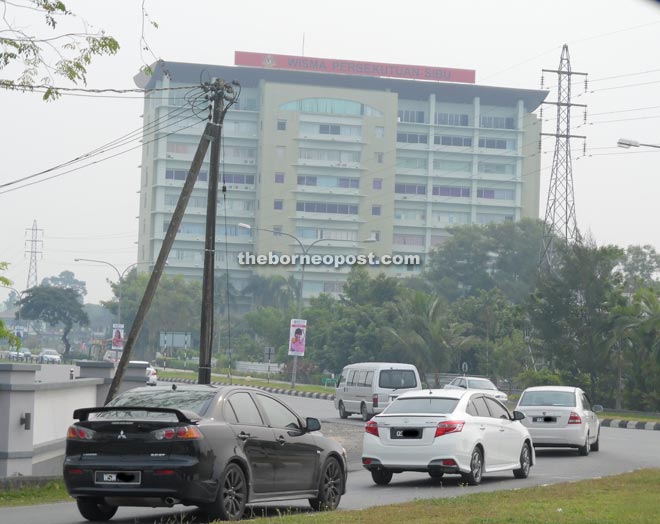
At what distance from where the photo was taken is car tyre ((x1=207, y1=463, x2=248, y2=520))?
40.7 feet

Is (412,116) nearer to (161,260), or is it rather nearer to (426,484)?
(161,260)

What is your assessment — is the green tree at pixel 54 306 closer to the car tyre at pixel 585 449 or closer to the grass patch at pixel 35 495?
the car tyre at pixel 585 449

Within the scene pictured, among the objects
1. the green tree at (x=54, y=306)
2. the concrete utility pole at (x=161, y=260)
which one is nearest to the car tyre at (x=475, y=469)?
the concrete utility pole at (x=161, y=260)

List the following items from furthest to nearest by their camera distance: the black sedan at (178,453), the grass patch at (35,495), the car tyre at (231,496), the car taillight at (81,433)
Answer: the grass patch at (35,495), the car taillight at (81,433), the car tyre at (231,496), the black sedan at (178,453)

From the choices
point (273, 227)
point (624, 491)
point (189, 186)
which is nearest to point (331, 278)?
point (273, 227)

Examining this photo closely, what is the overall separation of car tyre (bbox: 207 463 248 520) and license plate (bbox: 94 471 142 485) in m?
0.83

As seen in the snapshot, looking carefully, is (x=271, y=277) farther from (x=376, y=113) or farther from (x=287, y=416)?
(x=287, y=416)

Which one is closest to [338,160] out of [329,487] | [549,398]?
[549,398]

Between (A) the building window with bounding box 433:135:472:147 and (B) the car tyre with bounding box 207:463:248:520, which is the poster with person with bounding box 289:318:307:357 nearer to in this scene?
(B) the car tyre with bounding box 207:463:248:520

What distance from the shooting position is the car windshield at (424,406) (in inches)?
725

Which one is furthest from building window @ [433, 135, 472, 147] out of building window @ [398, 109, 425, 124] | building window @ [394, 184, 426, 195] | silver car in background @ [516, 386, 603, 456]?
silver car in background @ [516, 386, 603, 456]

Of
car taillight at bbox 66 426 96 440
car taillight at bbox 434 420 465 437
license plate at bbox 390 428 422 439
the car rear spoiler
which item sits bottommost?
license plate at bbox 390 428 422 439

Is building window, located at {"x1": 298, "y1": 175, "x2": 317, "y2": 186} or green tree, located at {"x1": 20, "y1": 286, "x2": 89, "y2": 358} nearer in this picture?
green tree, located at {"x1": 20, "y1": 286, "x2": 89, "y2": 358}

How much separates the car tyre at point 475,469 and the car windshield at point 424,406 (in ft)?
2.51
